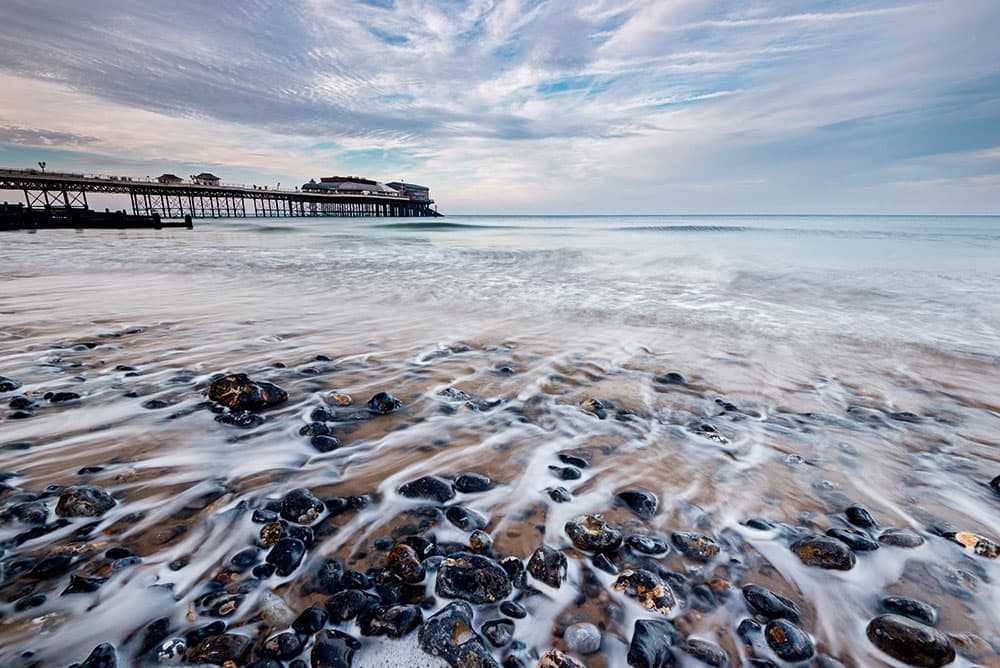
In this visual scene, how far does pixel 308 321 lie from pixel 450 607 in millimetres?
5567

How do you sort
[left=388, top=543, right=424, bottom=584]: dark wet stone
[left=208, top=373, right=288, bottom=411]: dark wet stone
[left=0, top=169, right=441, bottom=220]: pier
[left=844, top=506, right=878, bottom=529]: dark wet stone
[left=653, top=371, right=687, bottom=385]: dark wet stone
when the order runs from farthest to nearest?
[left=0, top=169, right=441, bottom=220]: pier
[left=653, top=371, right=687, bottom=385]: dark wet stone
[left=208, top=373, right=288, bottom=411]: dark wet stone
[left=844, top=506, right=878, bottom=529]: dark wet stone
[left=388, top=543, right=424, bottom=584]: dark wet stone

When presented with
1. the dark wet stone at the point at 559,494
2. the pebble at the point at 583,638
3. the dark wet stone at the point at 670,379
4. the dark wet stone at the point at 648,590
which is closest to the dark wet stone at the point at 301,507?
the dark wet stone at the point at 559,494

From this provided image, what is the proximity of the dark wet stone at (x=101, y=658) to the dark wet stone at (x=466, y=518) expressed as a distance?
1.34 m

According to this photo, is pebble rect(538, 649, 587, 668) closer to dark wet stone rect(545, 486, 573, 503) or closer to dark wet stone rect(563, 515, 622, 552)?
dark wet stone rect(563, 515, 622, 552)

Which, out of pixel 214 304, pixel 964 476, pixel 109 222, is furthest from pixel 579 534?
pixel 109 222

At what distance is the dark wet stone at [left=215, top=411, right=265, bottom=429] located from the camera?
3.17 metres

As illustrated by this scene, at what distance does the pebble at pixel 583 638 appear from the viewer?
5.17ft

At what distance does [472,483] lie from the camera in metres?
2.57

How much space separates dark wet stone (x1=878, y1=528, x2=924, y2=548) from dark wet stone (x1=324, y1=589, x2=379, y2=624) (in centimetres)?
255

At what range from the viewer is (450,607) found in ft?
5.49

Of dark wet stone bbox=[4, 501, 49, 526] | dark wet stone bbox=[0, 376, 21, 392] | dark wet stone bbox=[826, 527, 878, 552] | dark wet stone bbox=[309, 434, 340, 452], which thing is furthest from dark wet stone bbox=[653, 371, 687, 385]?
dark wet stone bbox=[0, 376, 21, 392]

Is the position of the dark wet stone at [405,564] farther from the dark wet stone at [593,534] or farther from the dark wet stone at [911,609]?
the dark wet stone at [911,609]

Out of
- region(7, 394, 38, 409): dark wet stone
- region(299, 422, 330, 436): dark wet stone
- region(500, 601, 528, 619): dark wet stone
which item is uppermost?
region(7, 394, 38, 409): dark wet stone

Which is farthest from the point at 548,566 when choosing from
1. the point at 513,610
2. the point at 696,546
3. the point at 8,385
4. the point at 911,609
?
the point at 8,385
